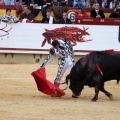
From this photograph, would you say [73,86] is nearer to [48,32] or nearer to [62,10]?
[48,32]

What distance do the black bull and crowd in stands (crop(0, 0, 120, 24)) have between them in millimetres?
6762

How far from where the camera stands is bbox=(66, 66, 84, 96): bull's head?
13.0m

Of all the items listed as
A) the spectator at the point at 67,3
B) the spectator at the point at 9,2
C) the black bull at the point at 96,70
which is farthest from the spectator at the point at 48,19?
the black bull at the point at 96,70

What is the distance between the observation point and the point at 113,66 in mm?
12742

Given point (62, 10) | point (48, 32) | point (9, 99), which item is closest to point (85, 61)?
point (9, 99)

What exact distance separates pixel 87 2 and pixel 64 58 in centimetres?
872

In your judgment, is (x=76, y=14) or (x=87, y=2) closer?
(x=76, y=14)

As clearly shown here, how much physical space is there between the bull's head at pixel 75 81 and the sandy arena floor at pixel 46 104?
0.19m

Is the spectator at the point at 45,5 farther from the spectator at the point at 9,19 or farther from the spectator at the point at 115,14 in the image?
the spectator at the point at 115,14

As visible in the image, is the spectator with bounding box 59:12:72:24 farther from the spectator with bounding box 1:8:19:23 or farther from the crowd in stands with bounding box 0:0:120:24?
the spectator with bounding box 1:8:19:23

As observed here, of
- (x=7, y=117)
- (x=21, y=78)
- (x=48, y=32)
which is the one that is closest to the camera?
(x=7, y=117)

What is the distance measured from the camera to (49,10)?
20578 mm

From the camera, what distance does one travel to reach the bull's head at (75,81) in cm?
1298

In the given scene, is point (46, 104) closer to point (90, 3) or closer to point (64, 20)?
point (64, 20)
